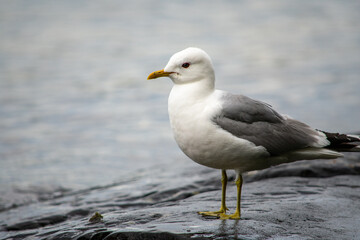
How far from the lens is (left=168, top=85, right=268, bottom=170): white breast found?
4781 millimetres

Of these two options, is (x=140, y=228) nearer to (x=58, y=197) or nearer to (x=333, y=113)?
(x=58, y=197)

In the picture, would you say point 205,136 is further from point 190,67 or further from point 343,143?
point 343,143

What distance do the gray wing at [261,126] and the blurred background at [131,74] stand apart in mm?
3010

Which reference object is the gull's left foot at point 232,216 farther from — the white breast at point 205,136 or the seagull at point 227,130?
the white breast at point 205,136

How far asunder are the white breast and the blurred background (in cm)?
313

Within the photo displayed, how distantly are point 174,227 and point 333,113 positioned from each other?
9.65 m

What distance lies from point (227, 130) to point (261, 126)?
0.43 metres

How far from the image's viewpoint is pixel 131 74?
16.6m

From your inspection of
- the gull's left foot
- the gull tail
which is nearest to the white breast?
the gull's left foot

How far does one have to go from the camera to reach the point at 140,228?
4648 mm

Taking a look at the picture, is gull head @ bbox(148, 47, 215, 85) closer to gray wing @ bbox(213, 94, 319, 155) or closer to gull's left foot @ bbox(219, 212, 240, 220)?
gray wing @ bbox(213, 94, 319, 155)

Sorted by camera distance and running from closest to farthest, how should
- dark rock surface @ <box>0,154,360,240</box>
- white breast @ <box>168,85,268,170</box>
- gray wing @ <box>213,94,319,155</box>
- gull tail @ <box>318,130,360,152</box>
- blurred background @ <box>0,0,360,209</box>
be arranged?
dark rock surface @ <box>0,154,360,240</box> < white breast @ <box>168,85,268,170</box> < gray wing @ <box>213,94,319,155</box> < gull tail @ <box>318,130,360,152</box> < blurred background @ <box>0,0,360,209</box>

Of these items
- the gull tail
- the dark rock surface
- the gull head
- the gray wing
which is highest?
the gull head

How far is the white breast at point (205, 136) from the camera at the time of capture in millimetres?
4781
